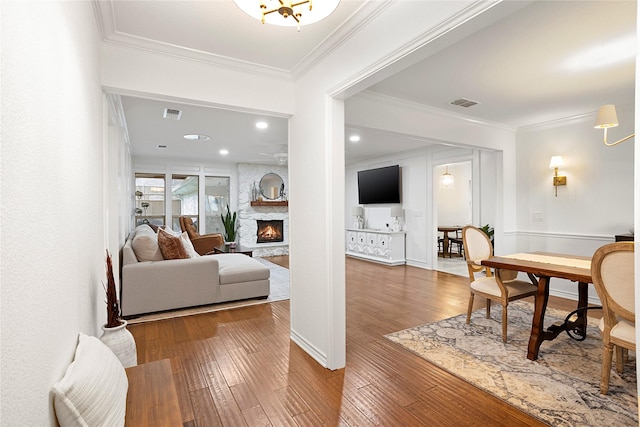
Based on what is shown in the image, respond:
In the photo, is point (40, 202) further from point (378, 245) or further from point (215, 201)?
point (215, 201)

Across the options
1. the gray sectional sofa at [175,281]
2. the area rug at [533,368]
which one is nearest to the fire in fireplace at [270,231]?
the gray sectional sofa at [175,281]

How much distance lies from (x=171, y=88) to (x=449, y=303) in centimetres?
387

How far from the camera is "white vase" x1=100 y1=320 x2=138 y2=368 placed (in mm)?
1859

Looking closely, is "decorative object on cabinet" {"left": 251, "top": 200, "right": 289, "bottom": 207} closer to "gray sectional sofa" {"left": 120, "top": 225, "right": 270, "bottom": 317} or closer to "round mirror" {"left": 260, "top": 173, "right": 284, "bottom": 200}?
"round mirror" {"left": 260, "top": 173, "right": 284, "bottom": 200}

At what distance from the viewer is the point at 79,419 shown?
936mm

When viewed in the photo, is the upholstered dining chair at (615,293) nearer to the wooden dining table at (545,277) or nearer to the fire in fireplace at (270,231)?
the wooden dining table at (545,277)

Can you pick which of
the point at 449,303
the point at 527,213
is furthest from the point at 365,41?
the point at 527,213

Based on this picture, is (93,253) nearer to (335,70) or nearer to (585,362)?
(335,70)

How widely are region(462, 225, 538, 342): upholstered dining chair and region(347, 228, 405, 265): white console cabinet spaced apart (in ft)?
10.4

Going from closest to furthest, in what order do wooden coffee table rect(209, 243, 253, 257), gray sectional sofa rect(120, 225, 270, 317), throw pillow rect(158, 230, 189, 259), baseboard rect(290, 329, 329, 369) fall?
1. baseboard rect(290, 329, 329, 369)
2. gray sectional sofa rect(120, 225, 270, 317)
3. throw pillow rect(158, 230, 189, 259)
4. wooden coffee table rect(209, 243, 253, 257)

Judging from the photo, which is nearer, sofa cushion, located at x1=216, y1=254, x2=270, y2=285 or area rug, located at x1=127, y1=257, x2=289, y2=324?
area rug, located at x1=127, y1=257, x2=289, y2=324

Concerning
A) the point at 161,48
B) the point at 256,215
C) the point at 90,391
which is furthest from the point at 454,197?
the point at 90,391

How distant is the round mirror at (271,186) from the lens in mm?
8305

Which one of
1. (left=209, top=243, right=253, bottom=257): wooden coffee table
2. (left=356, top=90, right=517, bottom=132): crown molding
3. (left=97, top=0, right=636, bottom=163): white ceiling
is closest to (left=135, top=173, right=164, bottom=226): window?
(left=209, top=243, right=253, bottom=257): wooden coffee table
